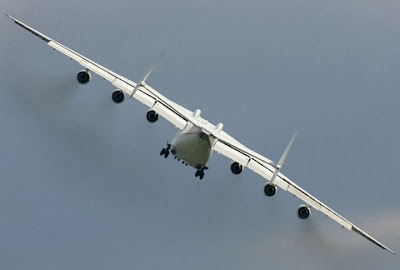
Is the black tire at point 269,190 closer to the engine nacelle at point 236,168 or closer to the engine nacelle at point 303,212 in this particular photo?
A: the engine nacelle at point 236,168

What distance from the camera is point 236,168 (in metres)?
99.1

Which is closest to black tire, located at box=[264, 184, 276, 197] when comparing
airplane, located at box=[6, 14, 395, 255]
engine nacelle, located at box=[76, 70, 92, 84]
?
airplane, located at box=[6, 14, 395, 255]

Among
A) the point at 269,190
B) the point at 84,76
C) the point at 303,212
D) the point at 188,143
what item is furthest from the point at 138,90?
the point at 303,212

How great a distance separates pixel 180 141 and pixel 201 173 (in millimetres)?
6187

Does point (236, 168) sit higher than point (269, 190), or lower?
higher

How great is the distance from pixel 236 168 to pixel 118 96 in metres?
11.7

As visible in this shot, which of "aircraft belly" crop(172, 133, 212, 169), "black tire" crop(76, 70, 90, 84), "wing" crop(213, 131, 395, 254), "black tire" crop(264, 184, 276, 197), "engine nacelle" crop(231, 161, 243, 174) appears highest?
"wing" crop(213, 131, 395, 254)

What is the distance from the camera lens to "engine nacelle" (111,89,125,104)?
319 ft

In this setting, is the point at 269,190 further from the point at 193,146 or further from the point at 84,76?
the point at 84,76

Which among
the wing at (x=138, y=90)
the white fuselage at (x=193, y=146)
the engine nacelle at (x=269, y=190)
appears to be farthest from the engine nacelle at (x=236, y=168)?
the white fuselage at (x=193, y=146)

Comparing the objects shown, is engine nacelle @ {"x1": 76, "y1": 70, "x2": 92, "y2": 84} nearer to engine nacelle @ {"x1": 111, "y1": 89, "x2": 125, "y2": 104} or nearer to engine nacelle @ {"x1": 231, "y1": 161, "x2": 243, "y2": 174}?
engine nacelle @ {"x1": 111, "y1": 89, "x2": 125, "y2": 104}

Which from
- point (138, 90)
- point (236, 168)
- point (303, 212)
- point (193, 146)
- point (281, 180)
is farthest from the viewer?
point (281, 180)

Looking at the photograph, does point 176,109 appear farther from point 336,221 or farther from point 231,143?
point 336,221

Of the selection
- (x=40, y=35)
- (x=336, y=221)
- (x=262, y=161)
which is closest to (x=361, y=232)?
(x=336, y=221)
